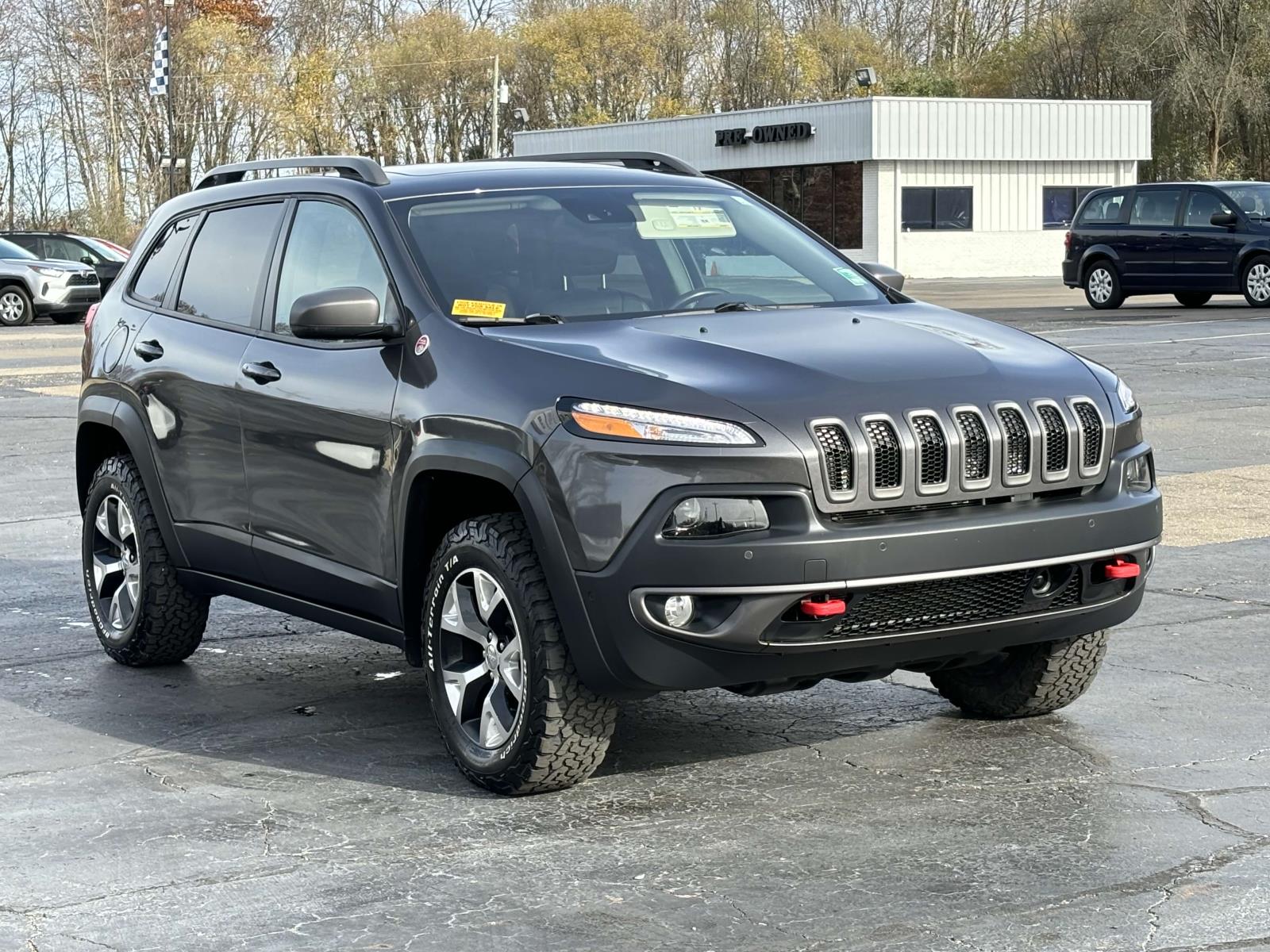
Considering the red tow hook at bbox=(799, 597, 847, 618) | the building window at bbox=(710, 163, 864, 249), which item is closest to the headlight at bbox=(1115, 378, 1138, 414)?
the red tow hook at bbox=(799, 597, 847, 618)

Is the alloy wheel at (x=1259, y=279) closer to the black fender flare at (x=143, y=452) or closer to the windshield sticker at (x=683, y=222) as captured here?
the windshield sticker at (x=683, y=222)

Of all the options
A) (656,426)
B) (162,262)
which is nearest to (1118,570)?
(656,426)

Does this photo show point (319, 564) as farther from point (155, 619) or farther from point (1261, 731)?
point (1261, 731)

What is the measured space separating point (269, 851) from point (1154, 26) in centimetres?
6235

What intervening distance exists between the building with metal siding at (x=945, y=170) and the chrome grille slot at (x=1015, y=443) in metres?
46.2

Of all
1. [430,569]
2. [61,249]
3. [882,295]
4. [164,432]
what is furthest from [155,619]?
[61,249]

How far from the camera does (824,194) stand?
5275 centimetres

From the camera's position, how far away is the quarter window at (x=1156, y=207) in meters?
A: 28.2

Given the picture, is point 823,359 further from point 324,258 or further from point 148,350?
point 148,350

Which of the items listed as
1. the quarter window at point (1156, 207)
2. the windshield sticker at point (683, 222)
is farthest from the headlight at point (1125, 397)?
the quarter window at point (1156, 207)

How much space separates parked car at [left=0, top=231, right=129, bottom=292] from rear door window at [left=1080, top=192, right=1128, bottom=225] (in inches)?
636

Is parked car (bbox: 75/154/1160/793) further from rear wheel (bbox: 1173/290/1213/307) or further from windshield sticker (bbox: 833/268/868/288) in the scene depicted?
rear wheel (bbox: 1173/290/1213/307)

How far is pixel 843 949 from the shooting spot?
3.99m

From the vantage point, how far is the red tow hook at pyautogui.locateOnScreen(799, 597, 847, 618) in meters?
4.80
